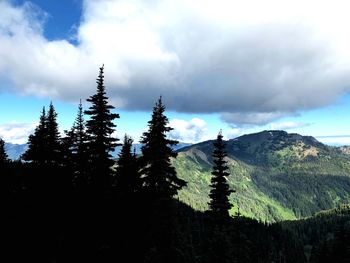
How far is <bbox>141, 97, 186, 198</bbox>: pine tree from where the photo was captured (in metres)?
30.7

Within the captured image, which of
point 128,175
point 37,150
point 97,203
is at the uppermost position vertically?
point 37,150

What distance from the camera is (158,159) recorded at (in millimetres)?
30781

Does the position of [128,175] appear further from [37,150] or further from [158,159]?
[37,150]

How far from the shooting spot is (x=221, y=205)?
43.0 meters

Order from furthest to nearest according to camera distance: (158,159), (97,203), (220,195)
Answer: (220,195) < (158,159) < (97,203)

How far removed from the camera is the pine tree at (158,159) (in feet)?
101

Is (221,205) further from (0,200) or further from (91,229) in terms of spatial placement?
(0,200)

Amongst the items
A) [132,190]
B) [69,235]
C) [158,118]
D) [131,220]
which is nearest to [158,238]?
[131,220]

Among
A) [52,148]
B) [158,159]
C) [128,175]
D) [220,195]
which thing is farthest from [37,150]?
[220,195]

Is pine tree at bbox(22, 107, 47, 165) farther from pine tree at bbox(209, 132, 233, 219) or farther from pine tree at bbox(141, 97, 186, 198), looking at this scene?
pine tree at bbox(209, 132, 233, 219)

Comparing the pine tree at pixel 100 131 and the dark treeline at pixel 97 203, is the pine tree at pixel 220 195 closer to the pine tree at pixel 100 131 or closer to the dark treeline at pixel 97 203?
the dark treeline at pixel 97 203

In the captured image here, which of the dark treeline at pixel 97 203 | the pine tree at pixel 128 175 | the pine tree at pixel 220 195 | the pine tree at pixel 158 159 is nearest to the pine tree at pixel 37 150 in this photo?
the dark treeline at pixel 97 203

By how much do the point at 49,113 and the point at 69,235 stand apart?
57.8 ft

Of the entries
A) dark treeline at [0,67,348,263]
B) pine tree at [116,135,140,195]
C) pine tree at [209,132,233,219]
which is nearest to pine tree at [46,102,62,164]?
dark treeline at [0,67,348,263]
